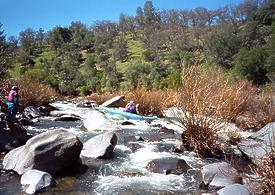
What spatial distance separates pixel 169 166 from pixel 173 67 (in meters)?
43.2

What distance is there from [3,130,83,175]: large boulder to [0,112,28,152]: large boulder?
73.2 inches

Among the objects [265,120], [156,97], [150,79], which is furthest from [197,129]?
[150,79]

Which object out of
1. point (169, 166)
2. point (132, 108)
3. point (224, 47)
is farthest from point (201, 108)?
point (224, 47)

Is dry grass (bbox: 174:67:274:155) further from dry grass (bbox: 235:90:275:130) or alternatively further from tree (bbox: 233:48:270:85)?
tree (bbox: 233:48:270:85)

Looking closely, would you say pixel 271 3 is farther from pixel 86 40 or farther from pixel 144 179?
pixel 144 179

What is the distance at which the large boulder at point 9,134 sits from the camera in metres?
11.1

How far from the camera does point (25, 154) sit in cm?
883

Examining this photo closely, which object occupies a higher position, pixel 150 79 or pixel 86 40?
pixel 86 40

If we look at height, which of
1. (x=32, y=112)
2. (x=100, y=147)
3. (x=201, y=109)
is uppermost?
(x=201, y=109)

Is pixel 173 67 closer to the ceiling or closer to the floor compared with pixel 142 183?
closer to the ceiling

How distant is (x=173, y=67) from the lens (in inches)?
2044

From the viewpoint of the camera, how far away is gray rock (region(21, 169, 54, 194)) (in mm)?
7512

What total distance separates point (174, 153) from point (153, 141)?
2.04 m

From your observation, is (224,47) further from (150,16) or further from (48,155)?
(150,16)
